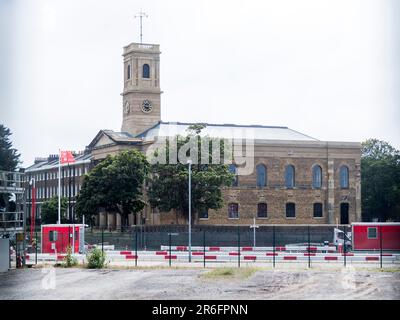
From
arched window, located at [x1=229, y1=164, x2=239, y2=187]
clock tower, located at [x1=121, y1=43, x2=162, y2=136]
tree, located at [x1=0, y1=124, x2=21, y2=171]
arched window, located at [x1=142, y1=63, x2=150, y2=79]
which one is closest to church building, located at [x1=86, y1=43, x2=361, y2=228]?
arched window, located at [x1=229, y1=164, x2=239, y2=187]

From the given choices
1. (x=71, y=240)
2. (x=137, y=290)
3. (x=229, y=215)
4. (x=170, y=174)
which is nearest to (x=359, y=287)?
(x=137, y=290)

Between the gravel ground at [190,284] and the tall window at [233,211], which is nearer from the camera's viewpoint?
the gravel ground at [190,284]

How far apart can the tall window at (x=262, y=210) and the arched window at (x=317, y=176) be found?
6.48 m

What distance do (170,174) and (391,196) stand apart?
31.9 m

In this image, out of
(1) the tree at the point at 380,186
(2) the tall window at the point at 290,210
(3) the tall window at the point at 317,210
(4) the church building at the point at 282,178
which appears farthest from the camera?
(1) the tree at the point at 380,186

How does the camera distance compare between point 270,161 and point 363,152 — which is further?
point 363,152

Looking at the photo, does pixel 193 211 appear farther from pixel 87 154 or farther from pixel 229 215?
pixel 87 154

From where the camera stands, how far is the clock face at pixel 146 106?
114 metres

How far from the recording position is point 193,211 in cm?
9006

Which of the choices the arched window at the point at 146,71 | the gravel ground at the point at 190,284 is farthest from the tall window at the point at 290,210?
the gravel ground at the point at 190,284

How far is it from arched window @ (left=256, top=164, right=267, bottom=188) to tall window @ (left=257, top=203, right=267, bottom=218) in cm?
206

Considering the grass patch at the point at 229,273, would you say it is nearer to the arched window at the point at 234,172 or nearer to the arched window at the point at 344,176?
the arched window at the point at 234,172
